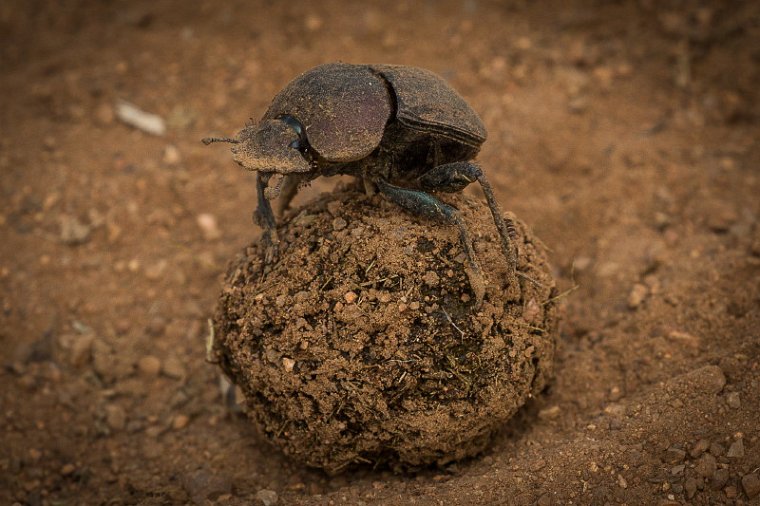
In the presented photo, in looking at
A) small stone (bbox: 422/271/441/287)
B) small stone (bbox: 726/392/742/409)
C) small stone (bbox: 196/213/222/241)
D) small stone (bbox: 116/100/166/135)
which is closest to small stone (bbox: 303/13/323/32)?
small stone (bbox: 116/100/166/135)

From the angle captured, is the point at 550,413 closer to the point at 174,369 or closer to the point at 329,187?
the point at 174,369

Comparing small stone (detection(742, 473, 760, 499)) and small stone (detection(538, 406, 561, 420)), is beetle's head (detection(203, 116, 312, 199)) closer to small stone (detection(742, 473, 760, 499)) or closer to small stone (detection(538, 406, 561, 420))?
small stone (detection(538, 406, 561, 420))

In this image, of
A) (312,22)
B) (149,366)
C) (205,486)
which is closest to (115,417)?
(149,366)

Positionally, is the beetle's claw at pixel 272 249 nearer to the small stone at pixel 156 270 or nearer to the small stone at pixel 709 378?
the small stone at pixel 156 270

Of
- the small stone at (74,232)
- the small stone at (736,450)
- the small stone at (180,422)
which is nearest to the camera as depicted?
the small stone at (736,450)

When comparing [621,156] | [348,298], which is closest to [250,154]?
[348,298]

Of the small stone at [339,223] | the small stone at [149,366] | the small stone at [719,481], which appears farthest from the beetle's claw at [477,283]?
the small stone at [149,366]
